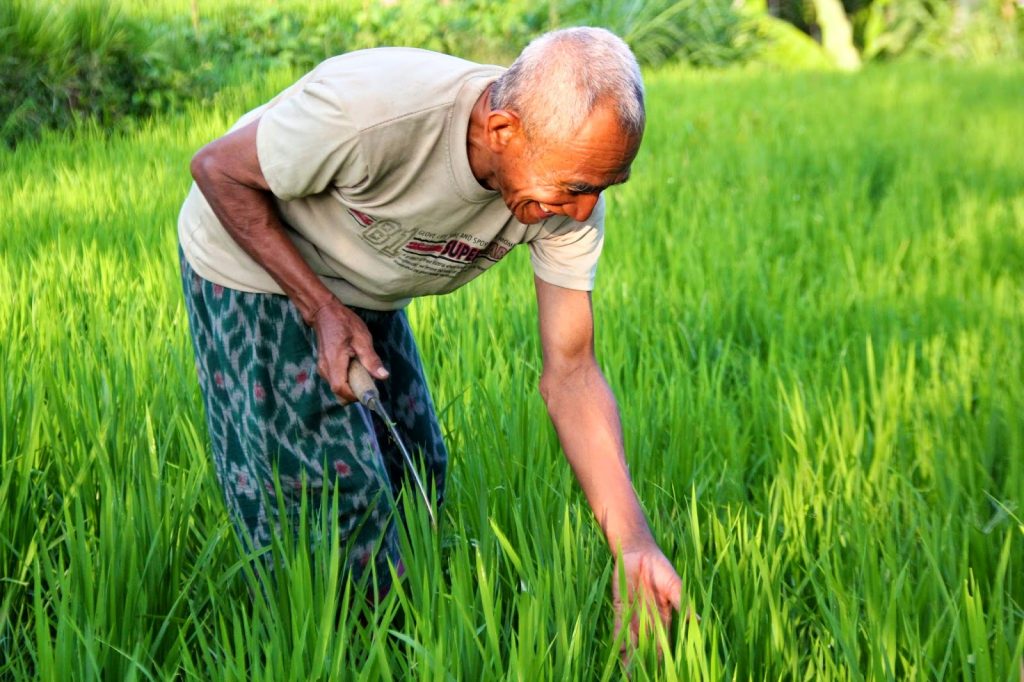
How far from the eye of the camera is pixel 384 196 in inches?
69.3

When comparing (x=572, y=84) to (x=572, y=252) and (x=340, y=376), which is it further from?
(x=340, y=376)

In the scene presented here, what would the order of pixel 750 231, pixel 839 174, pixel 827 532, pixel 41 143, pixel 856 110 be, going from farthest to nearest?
1. pixel 856 110
2. pixel 839 174
3. pixel 41 143
4. pixel 750 231
5. pixel 827 532

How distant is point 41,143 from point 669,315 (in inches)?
127

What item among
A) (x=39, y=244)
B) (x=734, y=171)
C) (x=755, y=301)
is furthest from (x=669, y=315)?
(x=734, y=171)

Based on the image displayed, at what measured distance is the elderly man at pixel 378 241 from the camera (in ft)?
5.16

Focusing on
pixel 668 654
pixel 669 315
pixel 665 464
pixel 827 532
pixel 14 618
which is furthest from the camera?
pixel 669 315

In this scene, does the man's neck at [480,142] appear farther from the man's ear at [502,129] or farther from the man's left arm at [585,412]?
the man's left arm at [585,412]

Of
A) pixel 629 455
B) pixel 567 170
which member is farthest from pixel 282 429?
pixel 629 455

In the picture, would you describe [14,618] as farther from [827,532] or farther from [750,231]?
[750,231]

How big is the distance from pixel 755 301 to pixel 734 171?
2349 mm

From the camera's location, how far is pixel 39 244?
144 inches

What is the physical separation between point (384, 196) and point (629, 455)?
0.81 m

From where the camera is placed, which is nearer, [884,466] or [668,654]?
[668,654]

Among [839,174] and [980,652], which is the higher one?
[980,652]
